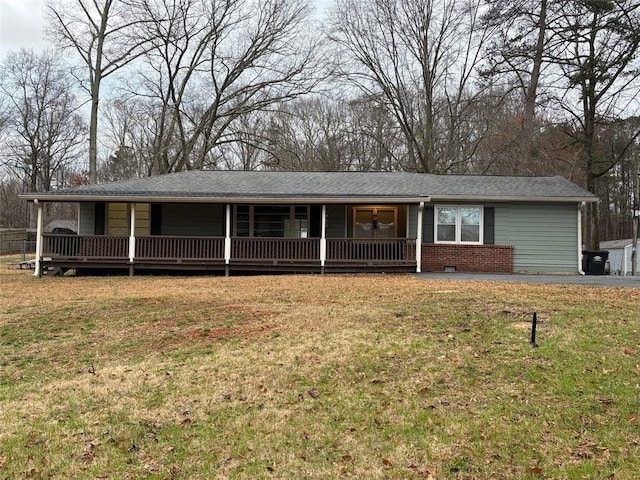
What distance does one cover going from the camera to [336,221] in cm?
1611

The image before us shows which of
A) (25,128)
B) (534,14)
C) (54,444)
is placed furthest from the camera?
(25,128)

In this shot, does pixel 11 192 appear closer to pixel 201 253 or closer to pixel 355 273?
pixel 201 253

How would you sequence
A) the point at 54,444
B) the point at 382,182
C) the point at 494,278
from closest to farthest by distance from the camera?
the point at 54,444, the point at 494,278, the point at 382,182

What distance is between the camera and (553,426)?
3.85m

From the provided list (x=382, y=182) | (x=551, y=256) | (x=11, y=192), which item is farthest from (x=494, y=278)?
(x=11, y=192)

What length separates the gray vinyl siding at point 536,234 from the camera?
15102 millimetres

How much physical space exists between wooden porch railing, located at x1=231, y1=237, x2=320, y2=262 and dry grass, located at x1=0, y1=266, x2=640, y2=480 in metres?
6.65

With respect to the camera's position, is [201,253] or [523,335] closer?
[523,335]

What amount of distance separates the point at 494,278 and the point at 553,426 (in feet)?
31.1

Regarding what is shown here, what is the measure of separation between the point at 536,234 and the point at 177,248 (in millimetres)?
11011

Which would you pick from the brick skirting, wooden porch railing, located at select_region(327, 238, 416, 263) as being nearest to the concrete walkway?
the brick skirting

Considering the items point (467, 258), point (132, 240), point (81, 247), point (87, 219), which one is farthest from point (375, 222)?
point (87, 219)

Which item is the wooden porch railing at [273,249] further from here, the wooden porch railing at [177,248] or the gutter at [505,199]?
the gutter at [505,199]

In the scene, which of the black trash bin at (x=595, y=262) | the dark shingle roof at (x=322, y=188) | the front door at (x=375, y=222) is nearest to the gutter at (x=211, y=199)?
the dark shingle roof at (x=322, y=188)
